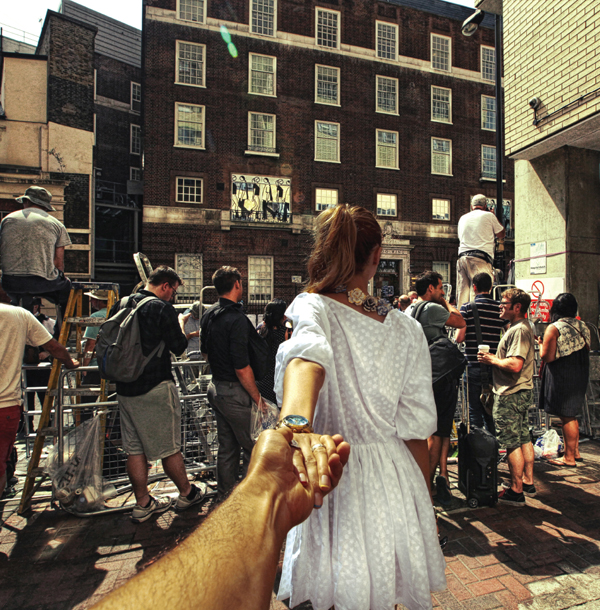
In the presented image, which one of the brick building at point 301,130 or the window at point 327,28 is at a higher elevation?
the window at point 327,28

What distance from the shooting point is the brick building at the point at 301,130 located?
2102 cm

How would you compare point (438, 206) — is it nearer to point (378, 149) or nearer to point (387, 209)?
point (387, 209)

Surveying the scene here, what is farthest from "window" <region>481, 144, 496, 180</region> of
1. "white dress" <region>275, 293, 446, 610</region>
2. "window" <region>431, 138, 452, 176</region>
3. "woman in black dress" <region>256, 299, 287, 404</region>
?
"white dress" <region>275, 293, 446, 610</region>

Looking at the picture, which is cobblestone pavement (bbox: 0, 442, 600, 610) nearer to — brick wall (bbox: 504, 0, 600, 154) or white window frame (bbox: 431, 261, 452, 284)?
brick wall (bbox: 504, 0, 600, 154)

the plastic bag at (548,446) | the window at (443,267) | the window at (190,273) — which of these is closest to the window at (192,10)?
the window at (190,273)

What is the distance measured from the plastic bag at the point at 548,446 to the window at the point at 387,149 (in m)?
21.2

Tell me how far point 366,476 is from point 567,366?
503 centimetres

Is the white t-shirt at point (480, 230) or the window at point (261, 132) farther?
the window at point (261, 132)

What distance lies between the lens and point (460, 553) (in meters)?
3.28

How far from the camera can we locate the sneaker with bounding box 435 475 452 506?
4137mm

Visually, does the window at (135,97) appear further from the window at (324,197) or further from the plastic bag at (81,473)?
the plastic bag at (81,473)

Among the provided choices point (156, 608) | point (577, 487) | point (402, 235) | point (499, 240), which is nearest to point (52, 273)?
point (156, 608)

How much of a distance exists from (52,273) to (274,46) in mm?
22792

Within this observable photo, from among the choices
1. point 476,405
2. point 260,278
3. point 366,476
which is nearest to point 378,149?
point 260,278
